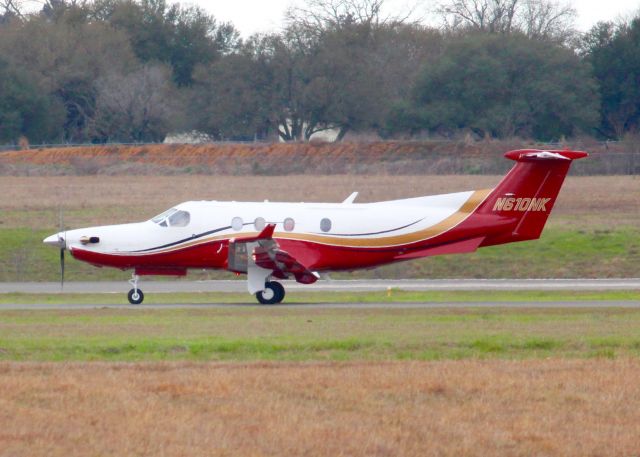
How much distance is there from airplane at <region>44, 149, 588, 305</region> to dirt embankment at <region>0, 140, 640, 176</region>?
28.2 meters

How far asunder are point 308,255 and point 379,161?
109 ft

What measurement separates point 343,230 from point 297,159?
34168mm

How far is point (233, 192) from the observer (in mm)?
45969

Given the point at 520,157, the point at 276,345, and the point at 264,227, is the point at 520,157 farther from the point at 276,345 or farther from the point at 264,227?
the point at 276,345

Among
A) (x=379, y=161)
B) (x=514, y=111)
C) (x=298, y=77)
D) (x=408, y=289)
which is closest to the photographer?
(x=408, y=289)

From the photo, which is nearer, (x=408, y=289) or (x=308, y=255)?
(x=308, y=255)

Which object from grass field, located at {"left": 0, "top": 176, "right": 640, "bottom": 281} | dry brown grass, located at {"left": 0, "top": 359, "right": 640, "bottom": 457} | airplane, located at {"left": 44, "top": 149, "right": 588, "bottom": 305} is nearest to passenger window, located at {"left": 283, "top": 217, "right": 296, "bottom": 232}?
airplane, located at {"left": 44, "top": 149, "right": 588, "bottom": 305}

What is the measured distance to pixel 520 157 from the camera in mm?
24516

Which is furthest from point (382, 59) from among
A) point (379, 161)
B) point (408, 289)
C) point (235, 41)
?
point (408, 289)

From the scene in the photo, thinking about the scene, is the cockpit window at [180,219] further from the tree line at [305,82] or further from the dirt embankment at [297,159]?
the tree line at [305,82]

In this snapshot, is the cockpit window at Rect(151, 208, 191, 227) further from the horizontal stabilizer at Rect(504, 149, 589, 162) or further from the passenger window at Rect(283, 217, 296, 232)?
the horizontal stabilizer at Rect(504, 149, 589, 162)

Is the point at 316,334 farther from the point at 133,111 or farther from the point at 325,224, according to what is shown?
the point at 133,111

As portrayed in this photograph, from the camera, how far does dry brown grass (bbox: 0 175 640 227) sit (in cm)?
4084

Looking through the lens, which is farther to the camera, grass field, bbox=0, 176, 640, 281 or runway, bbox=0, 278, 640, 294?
grass field, bbox=0, 176, 640, 281
